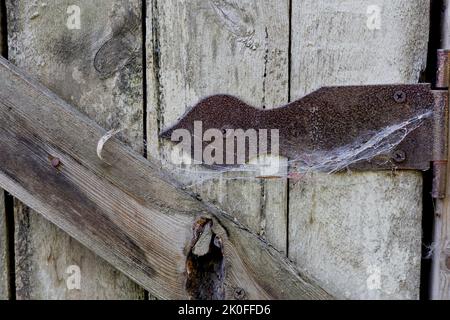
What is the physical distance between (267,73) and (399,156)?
0.87ft

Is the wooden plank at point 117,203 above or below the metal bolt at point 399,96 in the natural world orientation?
below

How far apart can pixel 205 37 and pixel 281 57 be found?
136mm

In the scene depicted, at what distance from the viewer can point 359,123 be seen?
80 centimetres

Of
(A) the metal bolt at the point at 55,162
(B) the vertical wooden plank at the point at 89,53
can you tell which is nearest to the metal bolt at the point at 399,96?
(B) the vertical wooden plank at the point at 89,53

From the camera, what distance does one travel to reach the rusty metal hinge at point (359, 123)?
79cm

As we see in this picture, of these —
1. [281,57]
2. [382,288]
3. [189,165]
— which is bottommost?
[382,288]

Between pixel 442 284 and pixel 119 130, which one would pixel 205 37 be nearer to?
pixel 119 130

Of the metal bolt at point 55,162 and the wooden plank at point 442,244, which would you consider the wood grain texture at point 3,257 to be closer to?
the metal bolt at point 55,162

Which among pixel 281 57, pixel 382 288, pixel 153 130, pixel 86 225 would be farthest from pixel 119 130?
pixel 382 288

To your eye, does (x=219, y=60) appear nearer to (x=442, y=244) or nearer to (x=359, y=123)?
(x=359, y=123)

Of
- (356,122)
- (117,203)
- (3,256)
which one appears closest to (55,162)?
(117,203)

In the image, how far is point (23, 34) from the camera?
2.77 feet

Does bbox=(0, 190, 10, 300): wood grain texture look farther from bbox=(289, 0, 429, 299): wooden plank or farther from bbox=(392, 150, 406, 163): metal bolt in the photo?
bbox=(392, 150, 406, 163): metal bolt

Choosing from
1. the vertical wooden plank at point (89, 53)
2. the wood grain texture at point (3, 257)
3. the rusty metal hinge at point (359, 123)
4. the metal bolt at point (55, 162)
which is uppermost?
the vertical wooden plank at point (89, 53)
